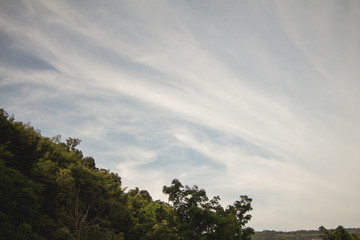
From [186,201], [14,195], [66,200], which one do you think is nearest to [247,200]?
[186,201]

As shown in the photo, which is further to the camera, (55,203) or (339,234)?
(339,234)

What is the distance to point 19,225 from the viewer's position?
54.2 ft

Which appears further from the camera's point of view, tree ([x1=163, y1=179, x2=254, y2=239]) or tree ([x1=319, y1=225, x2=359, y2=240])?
tree ([x1=319, y1=225, x2=359, y2=240])

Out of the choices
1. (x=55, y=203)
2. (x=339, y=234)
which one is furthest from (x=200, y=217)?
(x=339, y=234)

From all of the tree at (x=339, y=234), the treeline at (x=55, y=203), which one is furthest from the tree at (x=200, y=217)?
the tree at (x=339, y=234)

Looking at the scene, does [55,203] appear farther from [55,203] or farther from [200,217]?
[200,217]

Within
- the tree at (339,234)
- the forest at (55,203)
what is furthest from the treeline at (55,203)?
the tree at (339,234)

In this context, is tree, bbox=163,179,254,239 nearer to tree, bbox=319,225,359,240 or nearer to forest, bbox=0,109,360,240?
forest, bbox=0,109,360,240

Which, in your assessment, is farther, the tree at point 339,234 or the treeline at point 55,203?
the tree at point 339,234

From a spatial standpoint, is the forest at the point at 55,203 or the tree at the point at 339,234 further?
the tree at the point at 339,234

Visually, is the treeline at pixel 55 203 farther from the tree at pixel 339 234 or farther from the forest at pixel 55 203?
the tree at pixel 339 234

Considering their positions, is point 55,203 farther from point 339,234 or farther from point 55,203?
point 339,234

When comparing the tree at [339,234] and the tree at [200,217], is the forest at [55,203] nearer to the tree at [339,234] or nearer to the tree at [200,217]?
the tree at [200,217]

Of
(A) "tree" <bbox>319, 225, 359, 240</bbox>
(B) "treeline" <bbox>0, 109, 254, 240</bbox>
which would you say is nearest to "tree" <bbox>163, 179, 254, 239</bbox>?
(B) "treeline" <bbox>0, 109, 254, 240</bbox>
